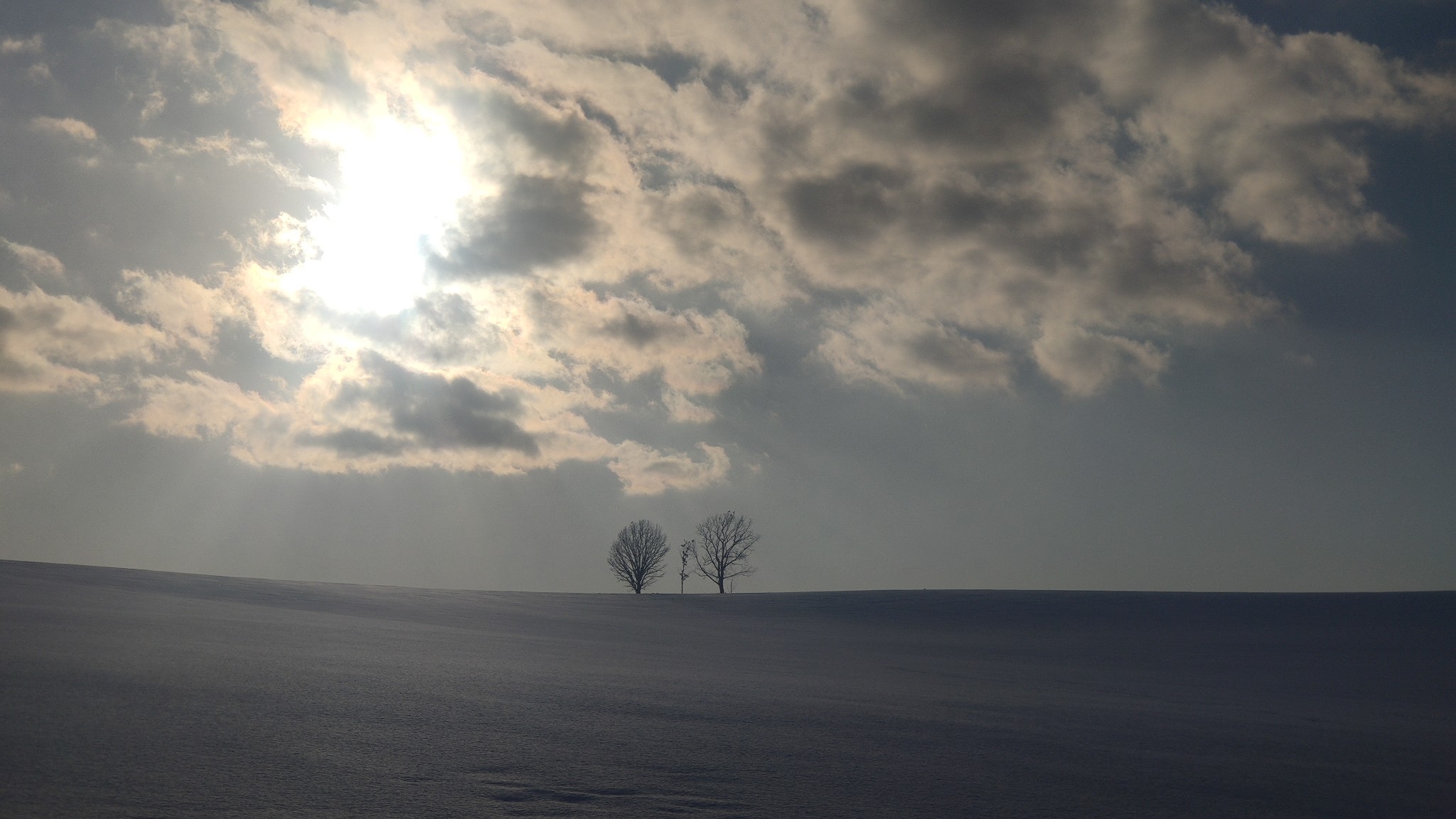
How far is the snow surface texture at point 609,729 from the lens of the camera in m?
4.41

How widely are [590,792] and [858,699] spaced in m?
5.25

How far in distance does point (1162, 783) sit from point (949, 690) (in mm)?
5462

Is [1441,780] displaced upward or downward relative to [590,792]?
downward

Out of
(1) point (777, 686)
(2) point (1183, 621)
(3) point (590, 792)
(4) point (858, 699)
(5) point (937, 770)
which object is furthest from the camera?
(2) point (1183, 621)

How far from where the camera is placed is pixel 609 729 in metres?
6.21

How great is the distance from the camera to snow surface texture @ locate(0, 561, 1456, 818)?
4414 mm

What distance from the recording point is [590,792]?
4605mm

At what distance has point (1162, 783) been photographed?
19.9 feet

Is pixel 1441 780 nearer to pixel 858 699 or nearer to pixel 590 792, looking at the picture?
pixel 858 699

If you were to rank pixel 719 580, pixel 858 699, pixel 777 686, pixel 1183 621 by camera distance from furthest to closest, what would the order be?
pixel 719 580 → pixel 1183 621 → pixel 777 686 → pixel 858 699

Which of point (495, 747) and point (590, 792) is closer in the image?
point (590, 792)

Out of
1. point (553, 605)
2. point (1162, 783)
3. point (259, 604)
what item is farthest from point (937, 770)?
point (553, 605)

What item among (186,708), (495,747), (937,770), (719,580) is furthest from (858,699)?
(719,580)

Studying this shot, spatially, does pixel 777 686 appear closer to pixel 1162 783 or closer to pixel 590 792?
pixel 1162 783
